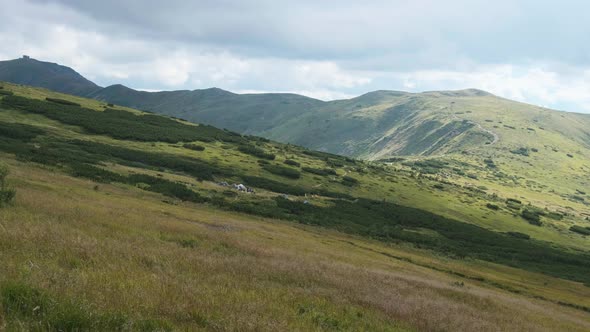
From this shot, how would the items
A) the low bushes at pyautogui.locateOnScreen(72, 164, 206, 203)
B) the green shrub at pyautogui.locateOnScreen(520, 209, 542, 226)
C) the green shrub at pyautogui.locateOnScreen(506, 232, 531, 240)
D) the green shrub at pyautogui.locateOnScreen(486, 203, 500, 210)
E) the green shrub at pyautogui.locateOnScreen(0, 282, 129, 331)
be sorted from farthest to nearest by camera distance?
1. the green shrub at pyautogui.locateOnScreen(486, 203, 500, 210)
2. the green shrub at pyautogui.locateOnScreen(520, 209, 542, 226)
3. the green shrub at pyautogui.locateOnScreen(506, 232, 531, 240)
4. the low bushes at pyautogui.locateOnScreen(72, 164, 206, 203)
5. the green shrub at pyautogui.locateOnScreen(0, 282, 129, 331)

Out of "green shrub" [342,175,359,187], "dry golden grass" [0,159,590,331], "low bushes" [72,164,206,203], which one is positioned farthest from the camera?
"green shrub" [342,175,359,187]

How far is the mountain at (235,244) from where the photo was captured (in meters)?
9.97

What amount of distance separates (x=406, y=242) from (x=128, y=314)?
260ft

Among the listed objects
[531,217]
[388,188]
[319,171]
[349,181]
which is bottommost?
[531,217]

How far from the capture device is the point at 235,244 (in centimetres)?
2517

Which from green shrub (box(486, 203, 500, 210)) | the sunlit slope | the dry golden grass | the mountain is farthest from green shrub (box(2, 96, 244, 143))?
green shrub (box(486, 203, 500, 210))

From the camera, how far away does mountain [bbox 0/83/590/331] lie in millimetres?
9969

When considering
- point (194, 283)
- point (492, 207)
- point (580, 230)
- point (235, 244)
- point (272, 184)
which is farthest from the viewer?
point (492, 207)

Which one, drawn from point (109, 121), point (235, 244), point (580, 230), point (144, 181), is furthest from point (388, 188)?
point (235, 244)

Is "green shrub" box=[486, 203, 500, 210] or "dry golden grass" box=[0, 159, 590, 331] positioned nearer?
"dry golden grass" box=[0, 159, 590, 331]

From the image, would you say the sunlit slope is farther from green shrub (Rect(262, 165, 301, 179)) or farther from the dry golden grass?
the dry golden grass

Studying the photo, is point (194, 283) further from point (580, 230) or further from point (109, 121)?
point (580, 230)

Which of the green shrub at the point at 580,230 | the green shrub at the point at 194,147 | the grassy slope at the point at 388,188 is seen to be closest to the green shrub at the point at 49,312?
the grassy slope at the point at 388,188

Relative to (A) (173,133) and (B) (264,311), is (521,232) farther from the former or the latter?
(B) (264,311)
